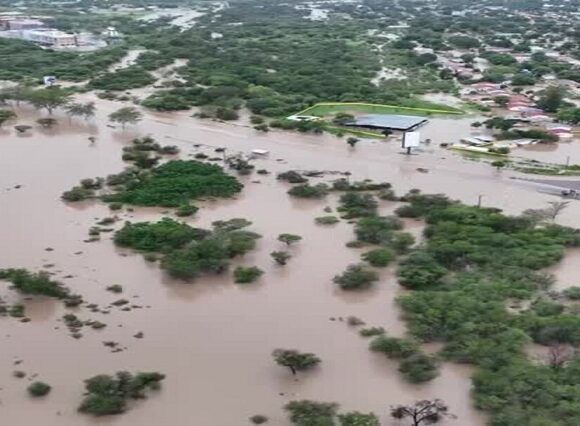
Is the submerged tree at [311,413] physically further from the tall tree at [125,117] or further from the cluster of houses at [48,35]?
the cluster of houses at [48,35]

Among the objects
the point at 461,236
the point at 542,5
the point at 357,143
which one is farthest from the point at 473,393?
the point at 542,5

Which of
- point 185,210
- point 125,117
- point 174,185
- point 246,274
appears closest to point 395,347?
point 246,274

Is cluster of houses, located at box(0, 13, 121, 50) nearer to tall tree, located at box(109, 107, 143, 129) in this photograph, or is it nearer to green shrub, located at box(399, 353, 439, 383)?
tall tree, located at box(109, 107, 143, 129)

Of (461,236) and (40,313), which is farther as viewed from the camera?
(461,236)

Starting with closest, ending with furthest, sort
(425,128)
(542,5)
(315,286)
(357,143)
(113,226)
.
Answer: (315,286)
(113,226)
(357,143)
(425,128)
(542,5)

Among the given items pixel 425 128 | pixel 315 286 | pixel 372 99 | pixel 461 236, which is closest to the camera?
pixel 315 286

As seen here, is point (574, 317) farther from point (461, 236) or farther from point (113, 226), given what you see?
point (113, 226)
